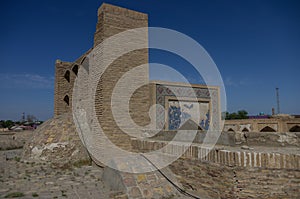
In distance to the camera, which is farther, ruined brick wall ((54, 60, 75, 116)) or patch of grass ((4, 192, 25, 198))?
ruined brick wall ((54, 60, 75, 116))

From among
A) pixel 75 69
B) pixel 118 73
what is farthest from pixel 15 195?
pixel 75 69

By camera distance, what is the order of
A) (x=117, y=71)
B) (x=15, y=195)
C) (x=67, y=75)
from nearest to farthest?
(x=15, y=195) < (x=117, y=71) < (x=67, y=75)

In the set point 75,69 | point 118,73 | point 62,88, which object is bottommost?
point 118,73

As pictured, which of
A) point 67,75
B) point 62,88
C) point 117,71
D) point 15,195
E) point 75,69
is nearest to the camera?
point 15,195

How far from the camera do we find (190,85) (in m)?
8.93

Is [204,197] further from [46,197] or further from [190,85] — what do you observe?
[190,85]

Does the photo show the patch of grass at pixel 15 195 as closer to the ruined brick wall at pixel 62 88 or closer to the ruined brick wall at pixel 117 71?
the ruined brick wall at pixel 117 71

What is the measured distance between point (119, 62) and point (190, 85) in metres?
3.68

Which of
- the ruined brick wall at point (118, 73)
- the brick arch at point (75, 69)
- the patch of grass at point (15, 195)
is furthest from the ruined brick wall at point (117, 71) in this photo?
the brick arch at point (75, 69)

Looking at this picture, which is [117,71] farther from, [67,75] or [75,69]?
[67,75]

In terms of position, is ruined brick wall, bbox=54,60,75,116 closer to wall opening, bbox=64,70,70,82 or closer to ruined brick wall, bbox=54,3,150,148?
wall opening, bbox=64,70,70,82

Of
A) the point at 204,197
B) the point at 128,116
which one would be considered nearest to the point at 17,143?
the point at 128,116

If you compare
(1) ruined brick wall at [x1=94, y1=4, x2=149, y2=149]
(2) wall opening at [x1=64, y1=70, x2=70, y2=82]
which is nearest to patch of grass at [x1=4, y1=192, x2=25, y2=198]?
(1) ruined brick wall at [x1=94, y1=4, x2=149, y2=149]

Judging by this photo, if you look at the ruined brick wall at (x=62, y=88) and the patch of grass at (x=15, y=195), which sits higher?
the ruined brick wall at (x=62, y=88)
